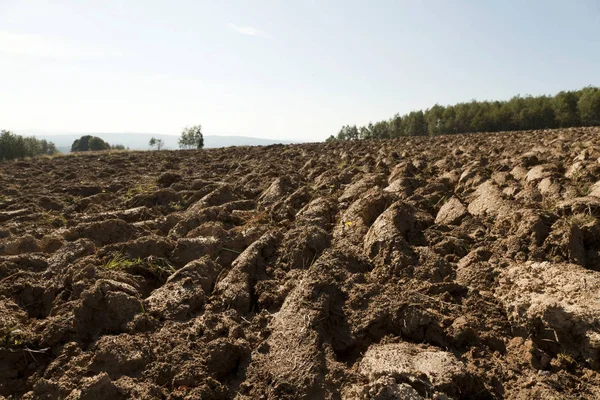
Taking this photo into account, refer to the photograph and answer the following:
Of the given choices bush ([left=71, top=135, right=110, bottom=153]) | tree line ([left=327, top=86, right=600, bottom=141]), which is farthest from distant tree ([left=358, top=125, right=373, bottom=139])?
bush ([left=71, top=135, right=110, bottom=153])

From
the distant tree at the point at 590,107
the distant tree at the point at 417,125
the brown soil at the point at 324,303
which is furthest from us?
the distant tree at the point at 417,125

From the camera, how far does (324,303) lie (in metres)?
3.21

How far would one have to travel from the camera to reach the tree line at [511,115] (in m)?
48.8

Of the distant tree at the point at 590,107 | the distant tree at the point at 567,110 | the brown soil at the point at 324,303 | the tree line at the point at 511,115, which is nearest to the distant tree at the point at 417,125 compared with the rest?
the tree line at the point at 511,115

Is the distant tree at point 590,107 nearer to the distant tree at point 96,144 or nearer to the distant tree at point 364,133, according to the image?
the distant tree at point 364,133

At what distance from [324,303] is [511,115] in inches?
2424

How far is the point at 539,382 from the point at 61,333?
3.40 m

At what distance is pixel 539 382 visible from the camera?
8.01ft

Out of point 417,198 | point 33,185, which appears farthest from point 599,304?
point 33,185

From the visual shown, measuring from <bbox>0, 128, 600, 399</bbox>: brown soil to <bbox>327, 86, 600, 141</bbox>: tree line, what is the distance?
147ft

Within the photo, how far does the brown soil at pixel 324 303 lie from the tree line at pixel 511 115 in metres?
44.8

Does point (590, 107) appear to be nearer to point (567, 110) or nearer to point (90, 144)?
point (567, 110)

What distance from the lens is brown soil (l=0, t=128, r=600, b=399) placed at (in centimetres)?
255

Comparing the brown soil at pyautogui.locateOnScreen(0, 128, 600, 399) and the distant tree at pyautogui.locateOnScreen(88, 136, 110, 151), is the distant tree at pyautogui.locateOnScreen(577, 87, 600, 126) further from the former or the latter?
the distant tree at pyautogui.locateOnScreen(88, 136, 110, 151)
